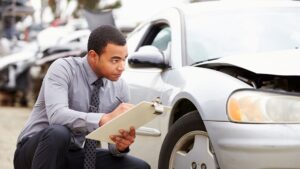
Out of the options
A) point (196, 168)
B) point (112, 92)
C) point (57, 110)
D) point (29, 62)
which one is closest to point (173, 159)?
point (196, 168)

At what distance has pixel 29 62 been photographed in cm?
1370

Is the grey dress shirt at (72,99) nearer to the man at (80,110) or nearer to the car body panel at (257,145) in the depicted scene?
the man at (80,110)

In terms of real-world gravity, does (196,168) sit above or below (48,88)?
below

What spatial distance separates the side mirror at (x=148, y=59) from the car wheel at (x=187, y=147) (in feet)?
2.32

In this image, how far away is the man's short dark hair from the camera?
3.54 m

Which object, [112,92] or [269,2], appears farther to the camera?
[269,2]

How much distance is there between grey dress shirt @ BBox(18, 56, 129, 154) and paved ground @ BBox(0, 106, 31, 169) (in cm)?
265

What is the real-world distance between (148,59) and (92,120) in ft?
4.84

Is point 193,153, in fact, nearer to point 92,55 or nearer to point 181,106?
point 181,106

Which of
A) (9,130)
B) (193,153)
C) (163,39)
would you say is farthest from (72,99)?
(9,130)

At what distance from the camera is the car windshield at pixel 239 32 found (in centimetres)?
477

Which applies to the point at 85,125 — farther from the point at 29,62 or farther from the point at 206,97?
the point at 29,62

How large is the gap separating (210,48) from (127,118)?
1.58 meters

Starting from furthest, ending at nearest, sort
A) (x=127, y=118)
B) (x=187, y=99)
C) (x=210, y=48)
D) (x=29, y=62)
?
(x=29, y=62), (x=210, y=48), (x=187, y=99), (x=127, y=118)
